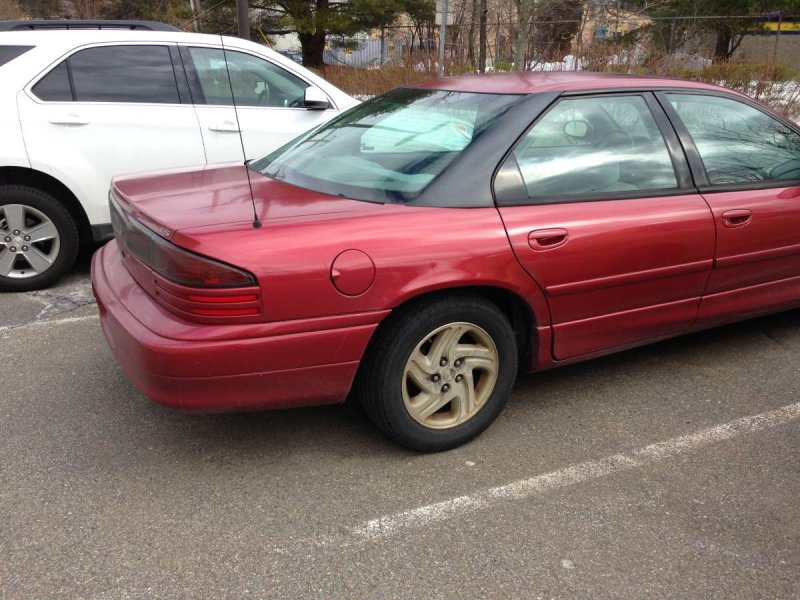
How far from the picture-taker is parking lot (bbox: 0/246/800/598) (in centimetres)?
239

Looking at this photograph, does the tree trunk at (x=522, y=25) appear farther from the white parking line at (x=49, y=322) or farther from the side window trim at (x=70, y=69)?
the white parking line at (x=49, y=322)

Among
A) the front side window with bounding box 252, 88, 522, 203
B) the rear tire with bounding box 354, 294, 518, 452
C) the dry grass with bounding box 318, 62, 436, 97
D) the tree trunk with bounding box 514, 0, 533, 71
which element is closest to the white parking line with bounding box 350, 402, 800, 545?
the rear tire with bounding box 354, 294, 518, 452

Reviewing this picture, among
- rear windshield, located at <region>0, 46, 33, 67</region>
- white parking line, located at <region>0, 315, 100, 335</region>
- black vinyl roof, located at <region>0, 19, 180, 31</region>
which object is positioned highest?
black vinyl roof, located at <region>0, 19, 180, 31</region>

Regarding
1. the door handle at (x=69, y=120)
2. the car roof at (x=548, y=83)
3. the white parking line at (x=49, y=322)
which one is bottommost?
the white parking line at (x=49, y=322)

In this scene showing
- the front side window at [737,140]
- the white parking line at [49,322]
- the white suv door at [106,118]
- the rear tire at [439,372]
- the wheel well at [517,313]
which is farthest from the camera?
the white suv door at [106,118]

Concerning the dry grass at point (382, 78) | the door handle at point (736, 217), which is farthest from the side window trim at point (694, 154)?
the dry grass at point (382, 78)

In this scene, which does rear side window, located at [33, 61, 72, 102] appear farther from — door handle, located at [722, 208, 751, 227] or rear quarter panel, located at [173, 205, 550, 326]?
door handle, located at [722, 208, 751, 227]

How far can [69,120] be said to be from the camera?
16.6ft

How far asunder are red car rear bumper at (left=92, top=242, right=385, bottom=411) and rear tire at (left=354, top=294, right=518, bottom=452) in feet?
0.39

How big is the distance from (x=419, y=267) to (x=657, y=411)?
1.49 meters

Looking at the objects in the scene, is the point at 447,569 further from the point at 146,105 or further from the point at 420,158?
the point at 146,105

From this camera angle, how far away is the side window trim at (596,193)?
3.08 metres

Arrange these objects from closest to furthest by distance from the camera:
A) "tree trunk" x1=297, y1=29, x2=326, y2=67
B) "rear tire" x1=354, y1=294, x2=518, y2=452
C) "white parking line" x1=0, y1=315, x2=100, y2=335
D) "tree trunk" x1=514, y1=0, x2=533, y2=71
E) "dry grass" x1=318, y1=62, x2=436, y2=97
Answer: "rear tire" x1=354, y1=294, x2=518, y2=452, "white parking line" x1=0, y1=315, x2=100, y2=335, "tree trunk" x1=514, y1=0, x2=533, y2=71, "dry grass" x1=318, y1=62, x2=436, y2=97, "tree trunk" x1=297, y1=29, x2=326, y2=67

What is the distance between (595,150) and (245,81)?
3.20m
